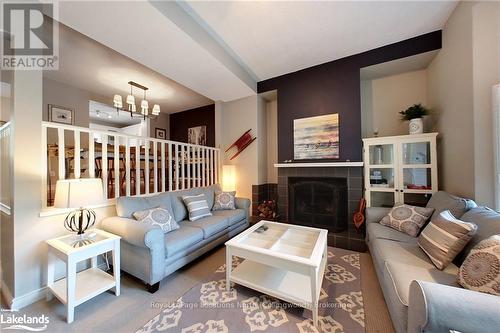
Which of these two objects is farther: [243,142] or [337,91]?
[243,142]

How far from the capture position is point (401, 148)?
2.76 m

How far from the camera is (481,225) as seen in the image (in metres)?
1.38

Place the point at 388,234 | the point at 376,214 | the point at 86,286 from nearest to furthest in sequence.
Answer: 1. the point at 86,286
2. the point at 388,234
3. the point at 376,214

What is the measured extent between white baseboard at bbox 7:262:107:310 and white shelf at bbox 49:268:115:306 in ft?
0.47

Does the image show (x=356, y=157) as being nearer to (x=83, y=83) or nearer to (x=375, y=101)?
(x=375, y=101)

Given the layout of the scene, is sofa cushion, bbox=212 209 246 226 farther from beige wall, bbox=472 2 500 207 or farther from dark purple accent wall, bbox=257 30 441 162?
beige wall, bbox=472 2 500 207

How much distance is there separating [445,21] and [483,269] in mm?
2932

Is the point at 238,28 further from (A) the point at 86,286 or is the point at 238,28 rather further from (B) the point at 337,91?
(A) the point at 86,286

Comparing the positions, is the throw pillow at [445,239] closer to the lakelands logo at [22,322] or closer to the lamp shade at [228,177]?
the lakelands logo at [22,322]

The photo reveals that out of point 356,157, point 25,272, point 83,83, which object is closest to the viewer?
point 25,272

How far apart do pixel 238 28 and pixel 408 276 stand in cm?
301

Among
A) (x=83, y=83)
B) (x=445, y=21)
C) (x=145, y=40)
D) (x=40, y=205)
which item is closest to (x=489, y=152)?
(x=445, y=21)

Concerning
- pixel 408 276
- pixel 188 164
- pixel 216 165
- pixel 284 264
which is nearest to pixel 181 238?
pixel 284 264

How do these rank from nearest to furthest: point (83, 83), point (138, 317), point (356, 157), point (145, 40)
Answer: point (138, 317) → point (145, 40) → point (356, 157) → point (83, 83)
